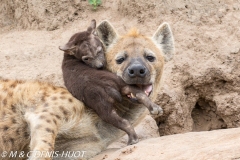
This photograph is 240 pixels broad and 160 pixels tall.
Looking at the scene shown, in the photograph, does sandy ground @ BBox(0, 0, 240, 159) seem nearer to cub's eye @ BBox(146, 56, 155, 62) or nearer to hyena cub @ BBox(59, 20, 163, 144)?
cub's eye @ BBox(146, 56, 155, 62)

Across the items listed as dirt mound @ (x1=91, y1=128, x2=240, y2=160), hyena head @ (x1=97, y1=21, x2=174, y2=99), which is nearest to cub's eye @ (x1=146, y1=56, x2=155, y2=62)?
hyena head @ (x1=97, y1=21, x2=174, y2=99)

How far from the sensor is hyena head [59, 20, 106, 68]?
4645mm

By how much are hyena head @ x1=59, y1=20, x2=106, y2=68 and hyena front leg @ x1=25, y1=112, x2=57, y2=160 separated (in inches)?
26.7

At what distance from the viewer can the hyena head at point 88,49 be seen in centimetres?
464

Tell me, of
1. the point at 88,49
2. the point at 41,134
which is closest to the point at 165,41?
the point at 88,49

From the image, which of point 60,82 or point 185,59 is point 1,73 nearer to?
point 60,82

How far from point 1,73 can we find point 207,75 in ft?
7.46

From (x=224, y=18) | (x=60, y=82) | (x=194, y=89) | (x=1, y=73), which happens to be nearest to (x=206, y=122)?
(x=194, y=89)

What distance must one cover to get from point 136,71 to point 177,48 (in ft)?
6.58

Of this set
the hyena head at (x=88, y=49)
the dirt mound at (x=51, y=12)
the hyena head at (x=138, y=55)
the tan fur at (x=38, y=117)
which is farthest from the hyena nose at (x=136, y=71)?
the dirt mound at (x=51, y=12)

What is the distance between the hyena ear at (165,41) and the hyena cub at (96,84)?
623 mm

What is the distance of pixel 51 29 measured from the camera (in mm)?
6625

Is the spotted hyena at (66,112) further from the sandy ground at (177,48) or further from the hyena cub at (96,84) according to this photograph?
the sandy ground at (177,48)

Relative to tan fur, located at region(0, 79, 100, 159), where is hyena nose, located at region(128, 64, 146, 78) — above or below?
above
